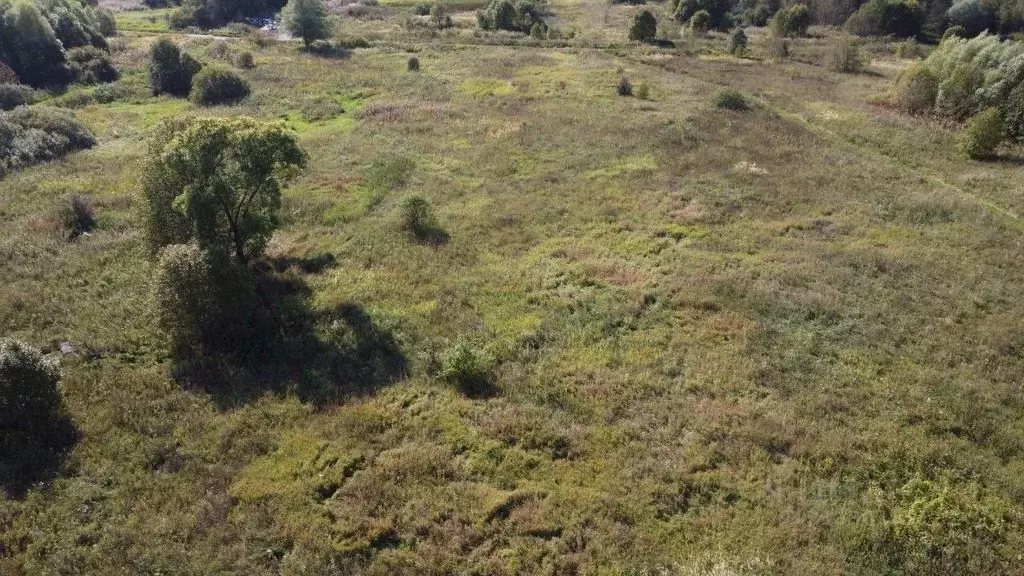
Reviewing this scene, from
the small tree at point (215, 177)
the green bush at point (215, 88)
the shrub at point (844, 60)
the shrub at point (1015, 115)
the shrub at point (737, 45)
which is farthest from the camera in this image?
the shrub at point (737, 45)

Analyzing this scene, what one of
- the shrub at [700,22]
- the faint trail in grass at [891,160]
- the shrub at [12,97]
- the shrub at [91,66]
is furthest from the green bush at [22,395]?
the shrub at [700,22]

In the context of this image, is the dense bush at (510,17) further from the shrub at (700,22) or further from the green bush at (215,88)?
the green bush at (215,88)

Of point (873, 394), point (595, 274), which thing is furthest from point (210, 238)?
point (873, 394)

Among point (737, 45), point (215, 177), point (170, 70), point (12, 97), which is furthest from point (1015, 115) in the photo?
point (12, 97)

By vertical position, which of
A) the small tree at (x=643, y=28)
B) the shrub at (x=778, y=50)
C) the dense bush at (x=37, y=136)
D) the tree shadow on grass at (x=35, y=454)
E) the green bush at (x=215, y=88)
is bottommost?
the tree shadow on grass at (x=35, y=454)

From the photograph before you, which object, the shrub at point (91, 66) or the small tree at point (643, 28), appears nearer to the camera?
the shrub at point (91, 66)

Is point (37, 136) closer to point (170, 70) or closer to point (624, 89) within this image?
point (170, 70)
